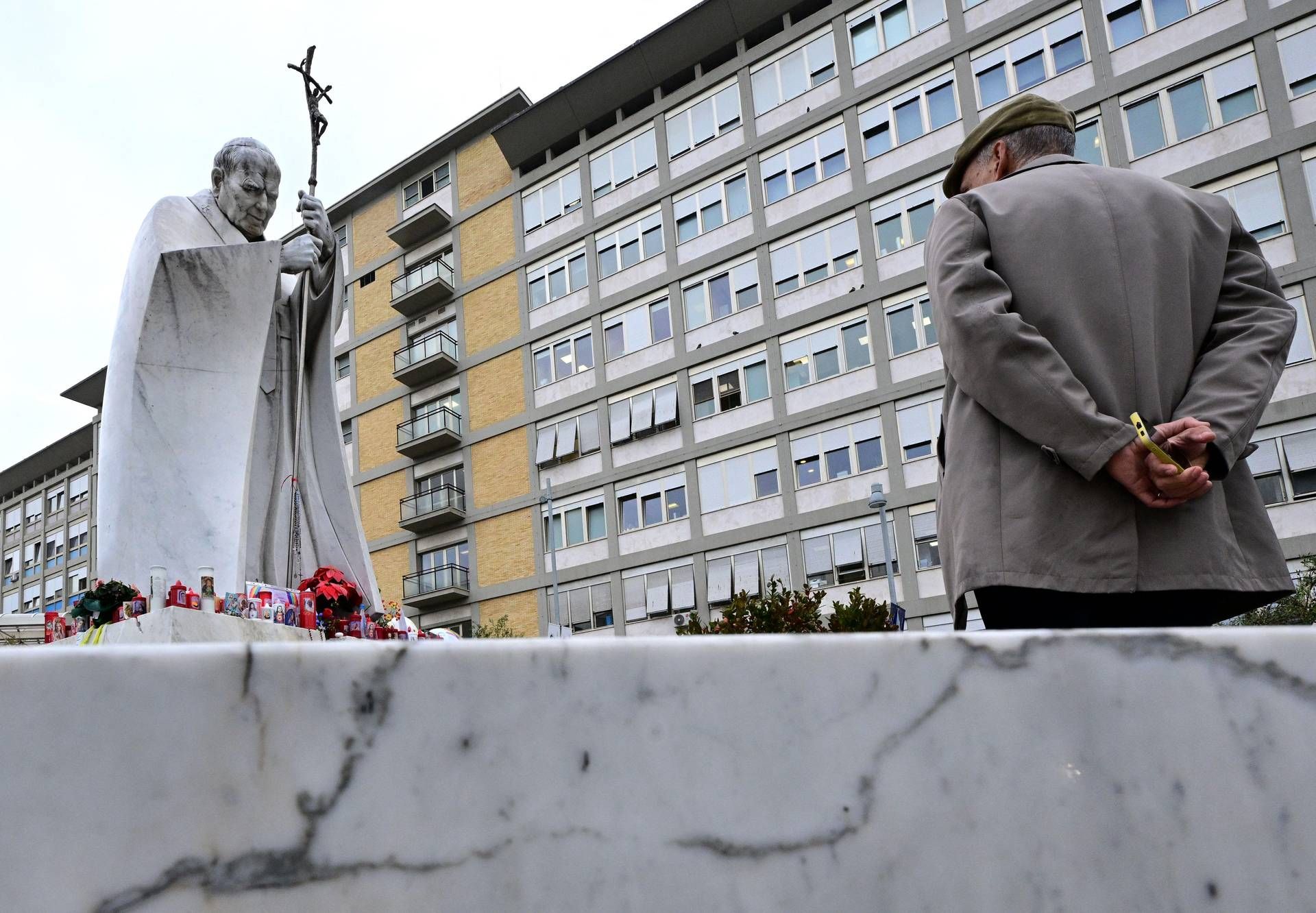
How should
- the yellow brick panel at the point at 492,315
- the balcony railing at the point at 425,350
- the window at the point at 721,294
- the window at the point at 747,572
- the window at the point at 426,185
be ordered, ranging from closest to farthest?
1. the window at the point at 747,572
2. the window at the point at 721,294
3. the yellow brick panel at the point at 492,315
4. the balcony railing at the point at 425,350
5. the window at the point at 426,185

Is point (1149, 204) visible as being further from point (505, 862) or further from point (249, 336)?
point (249, 336)

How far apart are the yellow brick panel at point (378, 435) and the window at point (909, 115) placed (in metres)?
18.9

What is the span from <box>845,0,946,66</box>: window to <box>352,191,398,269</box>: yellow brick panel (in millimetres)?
18518

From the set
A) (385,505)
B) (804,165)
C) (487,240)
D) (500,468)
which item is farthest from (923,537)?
(385,505)

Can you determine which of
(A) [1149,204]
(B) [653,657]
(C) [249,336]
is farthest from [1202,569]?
(C) [249,336]

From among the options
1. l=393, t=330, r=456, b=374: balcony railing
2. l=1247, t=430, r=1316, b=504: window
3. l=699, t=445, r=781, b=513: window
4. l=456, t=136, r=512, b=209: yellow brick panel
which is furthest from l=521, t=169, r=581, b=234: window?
l=1247, t=430, r=1316, b=504: window

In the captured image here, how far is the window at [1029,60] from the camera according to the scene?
27.1m

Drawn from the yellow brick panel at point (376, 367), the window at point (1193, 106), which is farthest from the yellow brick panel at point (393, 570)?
the window at point (1193, 106)

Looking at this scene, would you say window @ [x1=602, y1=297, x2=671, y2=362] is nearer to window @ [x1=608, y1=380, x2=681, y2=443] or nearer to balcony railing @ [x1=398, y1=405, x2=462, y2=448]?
window @ [x1=608, y1=380, x2=681, y2=443]

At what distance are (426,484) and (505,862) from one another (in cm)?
3795

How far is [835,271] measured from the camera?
29.6m

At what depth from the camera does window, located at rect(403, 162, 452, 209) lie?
39594 mm

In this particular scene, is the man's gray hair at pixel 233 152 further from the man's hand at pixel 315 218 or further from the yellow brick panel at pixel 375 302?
the yellow brick panel at pixel 375 302

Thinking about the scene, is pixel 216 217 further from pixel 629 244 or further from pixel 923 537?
pixel 629 244
